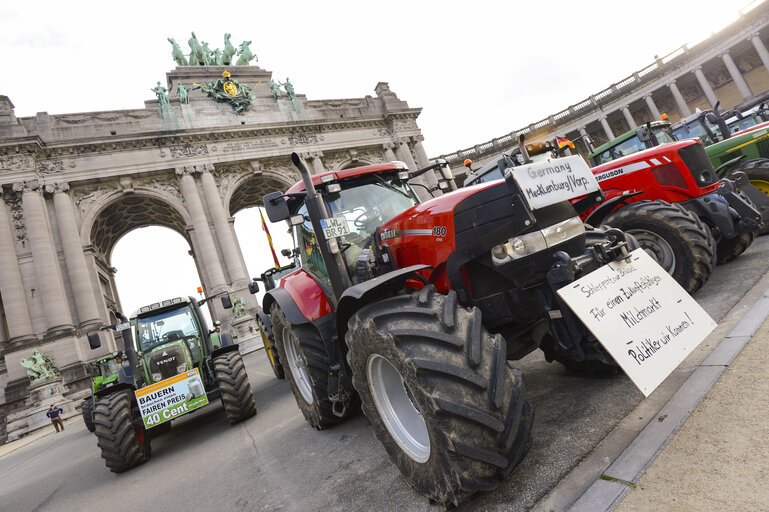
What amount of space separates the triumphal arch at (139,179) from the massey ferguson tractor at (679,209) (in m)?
19.3

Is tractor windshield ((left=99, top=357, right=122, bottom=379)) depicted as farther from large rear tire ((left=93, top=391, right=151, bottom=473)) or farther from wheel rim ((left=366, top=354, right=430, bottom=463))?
wheel rim ((left=366, top=354, right=430, bottom=463))

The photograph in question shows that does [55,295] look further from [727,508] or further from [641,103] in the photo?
[641,103]

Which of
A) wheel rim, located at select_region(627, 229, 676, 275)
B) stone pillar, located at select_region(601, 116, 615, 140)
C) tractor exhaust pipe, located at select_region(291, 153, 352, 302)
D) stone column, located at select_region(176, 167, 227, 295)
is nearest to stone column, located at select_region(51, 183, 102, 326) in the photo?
stone column, located at select_region(176, 167, 227, 295)

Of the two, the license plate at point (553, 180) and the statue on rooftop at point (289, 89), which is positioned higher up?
the statue on rooftop at point (289, 89)

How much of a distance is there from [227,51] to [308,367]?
1279 inches

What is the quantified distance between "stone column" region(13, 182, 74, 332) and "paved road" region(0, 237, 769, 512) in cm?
1449

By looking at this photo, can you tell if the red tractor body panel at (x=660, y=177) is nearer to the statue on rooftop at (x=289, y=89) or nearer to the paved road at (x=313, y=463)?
the paved road at (x=313, y=463)

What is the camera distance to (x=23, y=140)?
18.7m

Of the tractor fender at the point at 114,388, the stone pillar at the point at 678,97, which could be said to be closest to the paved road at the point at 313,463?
the tractor fender at the point at 114,388

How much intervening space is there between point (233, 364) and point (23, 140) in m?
21.7

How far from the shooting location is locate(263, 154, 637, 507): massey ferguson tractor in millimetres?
1741

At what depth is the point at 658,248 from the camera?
4.25m

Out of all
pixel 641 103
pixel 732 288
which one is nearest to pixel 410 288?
pixel 732 288

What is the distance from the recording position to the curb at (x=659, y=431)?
5.42ft
